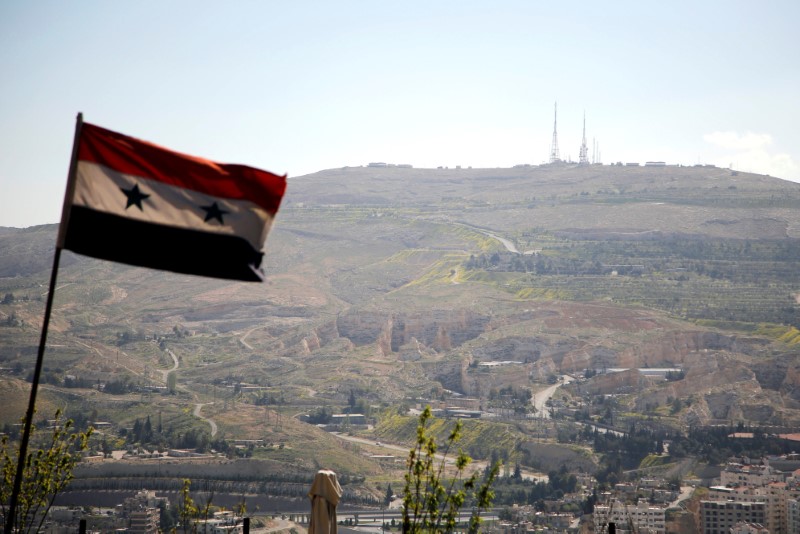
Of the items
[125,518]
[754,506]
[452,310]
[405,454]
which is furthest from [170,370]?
[754,506]

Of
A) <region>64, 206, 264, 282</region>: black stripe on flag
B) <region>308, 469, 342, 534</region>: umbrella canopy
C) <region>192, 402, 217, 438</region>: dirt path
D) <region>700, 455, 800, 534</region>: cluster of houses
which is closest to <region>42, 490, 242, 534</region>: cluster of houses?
<region>700, 455, 800, 534</region>: cluster of houses

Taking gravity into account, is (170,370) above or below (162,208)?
above

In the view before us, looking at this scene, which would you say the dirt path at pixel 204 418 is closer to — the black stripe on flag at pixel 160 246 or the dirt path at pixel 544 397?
the dirt path at pixel 544 397

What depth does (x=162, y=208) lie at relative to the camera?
9.17 metres

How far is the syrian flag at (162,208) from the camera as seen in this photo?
356 inches

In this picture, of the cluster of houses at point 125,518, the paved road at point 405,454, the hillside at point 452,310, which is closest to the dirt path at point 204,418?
the hillside at point 452,310

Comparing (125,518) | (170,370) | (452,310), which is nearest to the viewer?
(125,518)

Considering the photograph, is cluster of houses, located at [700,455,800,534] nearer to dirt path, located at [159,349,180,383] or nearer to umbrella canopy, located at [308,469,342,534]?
umbrella canopy, located at [308,469,342,534]

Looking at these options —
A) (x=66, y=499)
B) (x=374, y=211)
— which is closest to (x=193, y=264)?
(x=66, y=499)

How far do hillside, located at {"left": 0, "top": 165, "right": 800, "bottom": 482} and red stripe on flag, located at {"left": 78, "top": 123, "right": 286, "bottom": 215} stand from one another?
52884 mm

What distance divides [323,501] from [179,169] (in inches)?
187

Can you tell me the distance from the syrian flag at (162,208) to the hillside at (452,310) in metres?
52.9

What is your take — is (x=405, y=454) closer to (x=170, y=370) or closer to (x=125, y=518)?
(x=125, y=518)

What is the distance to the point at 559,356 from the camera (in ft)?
298
